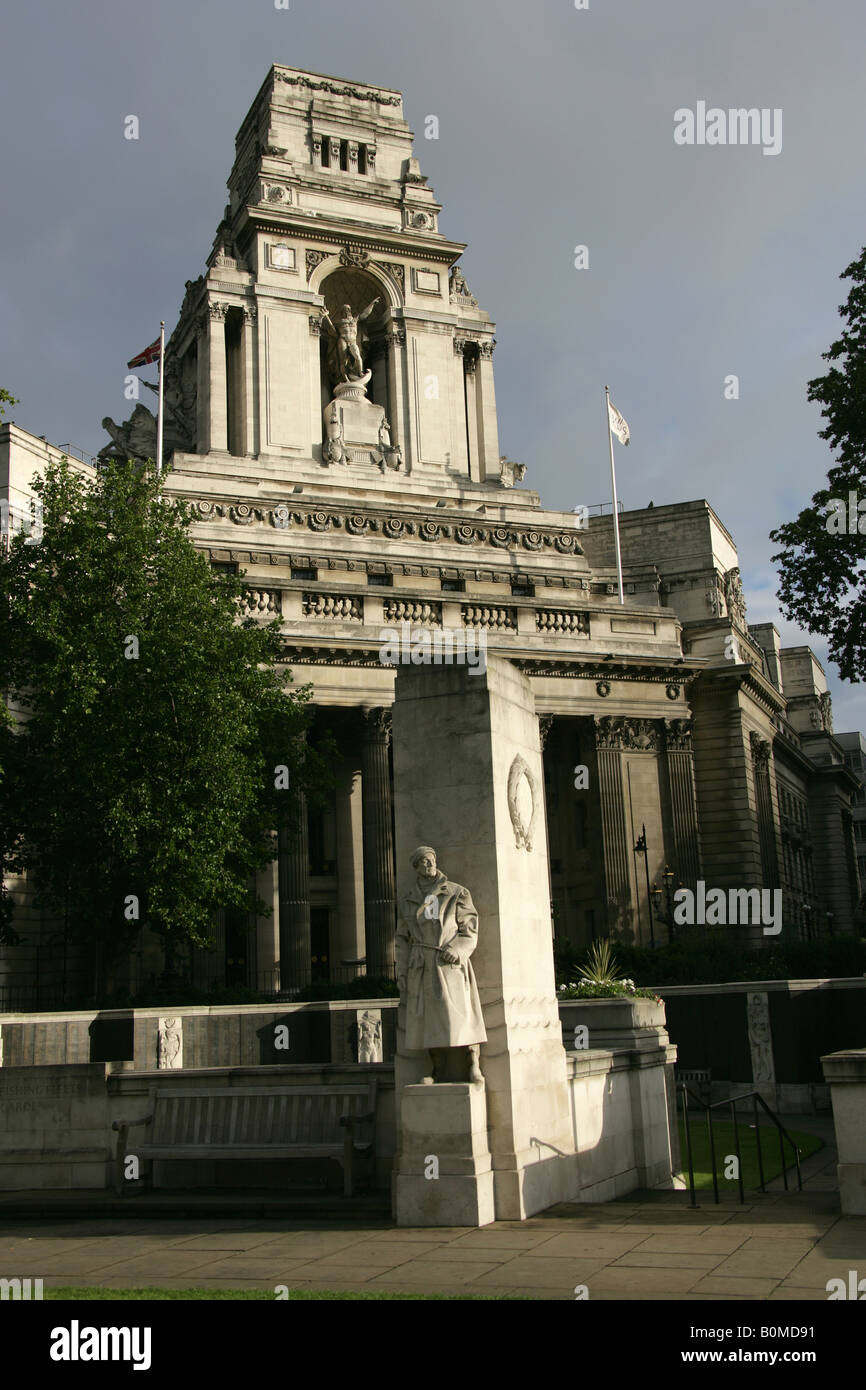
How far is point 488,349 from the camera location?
64.8m

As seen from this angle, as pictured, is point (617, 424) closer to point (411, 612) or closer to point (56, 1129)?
point (411, 612)

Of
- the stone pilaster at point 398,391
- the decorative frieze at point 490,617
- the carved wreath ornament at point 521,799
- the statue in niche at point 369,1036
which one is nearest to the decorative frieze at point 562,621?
the decorative frieze at point 490,617

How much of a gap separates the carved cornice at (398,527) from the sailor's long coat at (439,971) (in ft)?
118

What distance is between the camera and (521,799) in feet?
50.8

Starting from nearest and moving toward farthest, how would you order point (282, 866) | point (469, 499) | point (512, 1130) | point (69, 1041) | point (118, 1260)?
point (118, 1260) → point (512, 1130) → point (69, 1041) → point (282, 866) → point (469, 499)

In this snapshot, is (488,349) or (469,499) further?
(488,349)

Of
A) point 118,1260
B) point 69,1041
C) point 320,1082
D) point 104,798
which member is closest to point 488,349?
point 104,798

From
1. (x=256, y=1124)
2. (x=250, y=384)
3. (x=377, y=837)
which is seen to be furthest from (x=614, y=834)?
(x=256, y=1124)

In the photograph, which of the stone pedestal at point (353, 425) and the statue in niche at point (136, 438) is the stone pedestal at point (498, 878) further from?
the statue in niche at point (136, 438)

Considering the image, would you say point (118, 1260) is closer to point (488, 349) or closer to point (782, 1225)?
point (782, 1225)

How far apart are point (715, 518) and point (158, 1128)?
54.8m

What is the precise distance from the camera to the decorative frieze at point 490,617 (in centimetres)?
4797

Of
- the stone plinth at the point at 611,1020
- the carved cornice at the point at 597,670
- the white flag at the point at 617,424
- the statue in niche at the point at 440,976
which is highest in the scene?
the white flag at the point at 617,424

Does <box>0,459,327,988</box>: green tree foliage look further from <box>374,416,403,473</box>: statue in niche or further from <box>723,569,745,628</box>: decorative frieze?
<box>723,569,745,628</box>: decorative frieze
